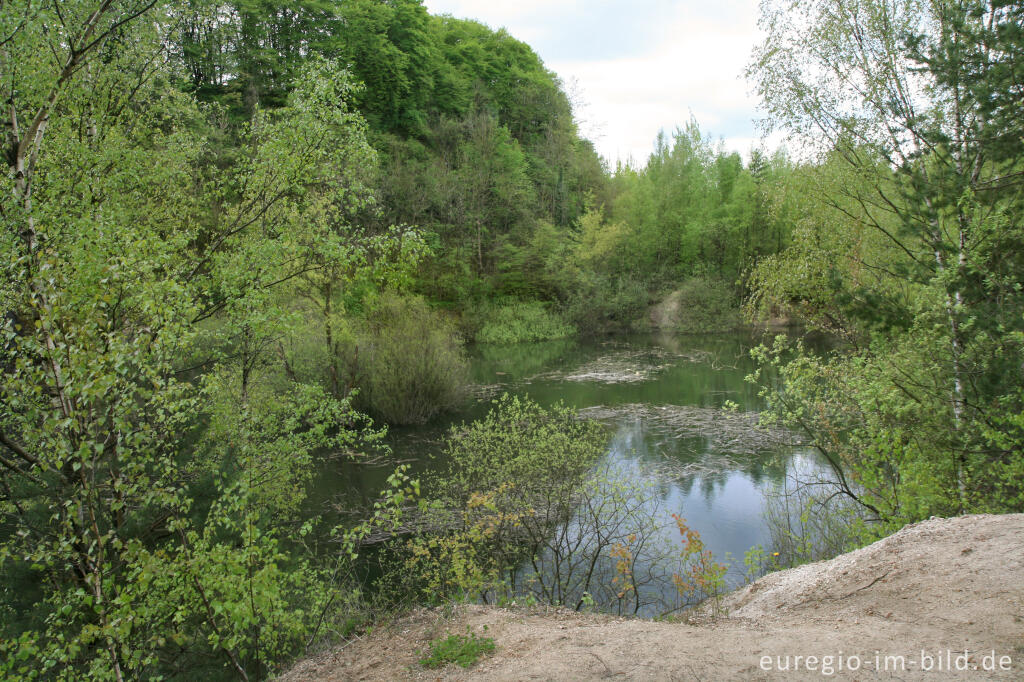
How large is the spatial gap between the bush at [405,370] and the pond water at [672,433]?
77 cm

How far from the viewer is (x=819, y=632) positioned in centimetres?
461

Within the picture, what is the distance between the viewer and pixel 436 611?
6.44 m

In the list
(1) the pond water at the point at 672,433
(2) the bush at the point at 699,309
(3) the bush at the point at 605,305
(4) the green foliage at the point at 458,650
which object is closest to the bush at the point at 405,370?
(1) the pond water at the point at 672,433

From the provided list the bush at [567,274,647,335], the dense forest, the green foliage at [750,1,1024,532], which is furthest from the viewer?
the bush at [567,274,647,335]

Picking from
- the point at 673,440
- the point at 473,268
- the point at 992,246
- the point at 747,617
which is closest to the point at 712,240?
the point at 473,268

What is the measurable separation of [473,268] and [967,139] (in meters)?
37.1

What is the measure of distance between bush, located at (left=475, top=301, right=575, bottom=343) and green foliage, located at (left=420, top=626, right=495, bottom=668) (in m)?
34.2

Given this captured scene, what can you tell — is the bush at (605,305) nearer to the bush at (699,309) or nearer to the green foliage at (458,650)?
the bush at (699,309)

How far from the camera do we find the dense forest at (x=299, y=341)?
420 centimetres

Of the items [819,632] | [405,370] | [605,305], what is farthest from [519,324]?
[819,632]

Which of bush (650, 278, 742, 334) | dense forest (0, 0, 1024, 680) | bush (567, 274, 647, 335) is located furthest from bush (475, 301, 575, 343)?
dense forest (0, 0, 1024, 680)

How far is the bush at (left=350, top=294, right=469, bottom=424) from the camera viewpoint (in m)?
→ 18.7

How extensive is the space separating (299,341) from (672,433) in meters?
11.4

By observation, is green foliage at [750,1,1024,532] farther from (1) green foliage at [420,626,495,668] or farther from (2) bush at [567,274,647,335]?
(2) bush at [567,274,647,335]
